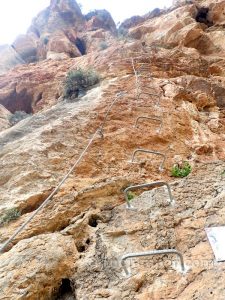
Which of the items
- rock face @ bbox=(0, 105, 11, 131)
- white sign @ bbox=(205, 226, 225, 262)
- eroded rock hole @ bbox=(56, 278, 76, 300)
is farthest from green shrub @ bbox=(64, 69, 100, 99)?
white sign @ bbox=(205, 226, 225, 262)

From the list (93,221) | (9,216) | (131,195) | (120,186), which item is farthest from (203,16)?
(9,216)

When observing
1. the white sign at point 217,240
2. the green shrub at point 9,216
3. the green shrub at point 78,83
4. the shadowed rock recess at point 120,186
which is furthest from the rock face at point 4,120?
the white sign at point 217,240

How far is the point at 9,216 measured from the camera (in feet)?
16.5

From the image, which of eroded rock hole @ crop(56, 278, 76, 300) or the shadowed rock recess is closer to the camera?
the shadowed rock recess

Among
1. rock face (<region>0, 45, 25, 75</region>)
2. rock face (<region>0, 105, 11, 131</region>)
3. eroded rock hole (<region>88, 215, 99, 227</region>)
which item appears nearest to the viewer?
eroded rock hole (<region>88, 215, 99, 227</region>)

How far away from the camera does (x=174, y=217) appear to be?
4.52 metres

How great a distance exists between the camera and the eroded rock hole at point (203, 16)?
19.9 meters

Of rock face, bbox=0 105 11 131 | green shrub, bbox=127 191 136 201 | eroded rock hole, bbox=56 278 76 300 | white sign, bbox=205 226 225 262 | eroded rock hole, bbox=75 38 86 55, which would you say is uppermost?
white sign, bbox=205 226 225 262

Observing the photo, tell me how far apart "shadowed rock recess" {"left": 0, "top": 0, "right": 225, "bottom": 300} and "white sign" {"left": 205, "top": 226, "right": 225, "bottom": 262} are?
91mm

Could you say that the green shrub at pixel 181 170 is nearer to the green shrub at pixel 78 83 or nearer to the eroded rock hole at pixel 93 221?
the eroded rock hole at pixel 93 221

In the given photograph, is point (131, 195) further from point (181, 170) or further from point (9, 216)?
point (9, 216)

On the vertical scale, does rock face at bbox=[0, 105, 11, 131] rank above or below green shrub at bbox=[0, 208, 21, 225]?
below

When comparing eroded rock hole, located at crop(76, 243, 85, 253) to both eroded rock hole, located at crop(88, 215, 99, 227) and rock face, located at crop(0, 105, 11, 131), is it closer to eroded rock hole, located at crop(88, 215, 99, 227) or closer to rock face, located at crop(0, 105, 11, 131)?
eroded rock hole, located at crop(88, 215, 99, 227)

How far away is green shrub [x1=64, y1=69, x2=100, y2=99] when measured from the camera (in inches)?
414
